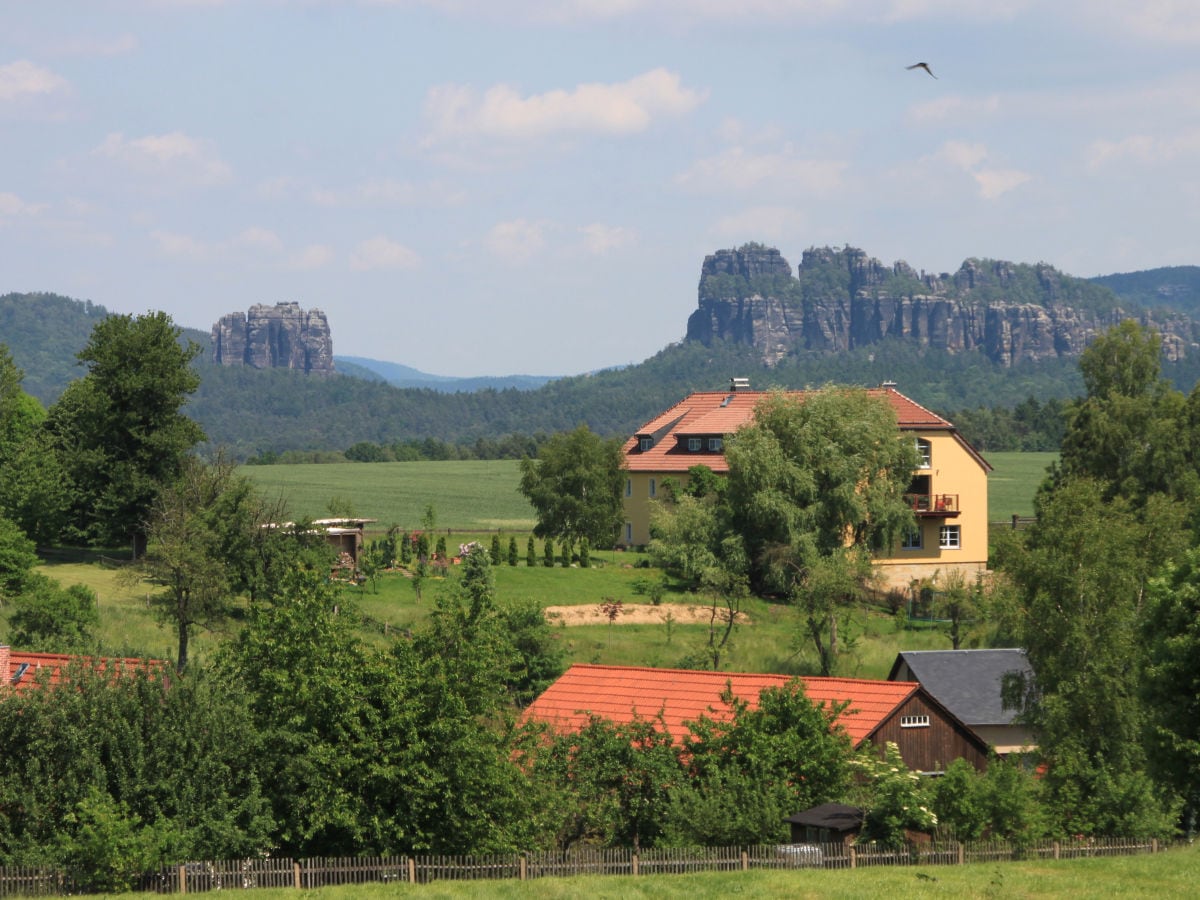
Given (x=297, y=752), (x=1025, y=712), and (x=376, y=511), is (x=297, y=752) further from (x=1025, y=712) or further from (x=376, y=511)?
(x=376, y=511)

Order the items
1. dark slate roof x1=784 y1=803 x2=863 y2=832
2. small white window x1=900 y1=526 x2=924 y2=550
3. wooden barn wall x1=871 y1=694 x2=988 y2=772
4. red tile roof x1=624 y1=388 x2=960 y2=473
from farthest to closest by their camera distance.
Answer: red tile roof x1=624 y1=388 x2=960 y2=473
small white window x1=900 y1=526 x2=924 y2=550
wooden barn wall x1=871 y1=694 x2=988 y2=772
dark slate roof x1=784 y1=803 x2=863 y2=832

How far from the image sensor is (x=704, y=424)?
84.8m

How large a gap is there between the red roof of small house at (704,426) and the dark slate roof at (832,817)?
47773 millimetres

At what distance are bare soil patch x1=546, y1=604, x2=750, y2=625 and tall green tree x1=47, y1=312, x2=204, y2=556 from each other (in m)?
20.8

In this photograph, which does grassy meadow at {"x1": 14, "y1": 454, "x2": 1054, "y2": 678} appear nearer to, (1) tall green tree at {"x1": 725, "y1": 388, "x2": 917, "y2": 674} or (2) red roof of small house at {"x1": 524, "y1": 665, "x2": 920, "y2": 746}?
(1) tall green tree at {"x1": 725, "y1": 388, "x2": 917, "y2": 674}

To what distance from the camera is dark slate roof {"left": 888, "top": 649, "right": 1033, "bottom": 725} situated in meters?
43.3

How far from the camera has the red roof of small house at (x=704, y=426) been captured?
7856 cm

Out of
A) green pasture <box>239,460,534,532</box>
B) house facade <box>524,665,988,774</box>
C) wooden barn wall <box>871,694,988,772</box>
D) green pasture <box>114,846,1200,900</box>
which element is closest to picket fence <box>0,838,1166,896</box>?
green pasture <box>114,846,1200,900</box>

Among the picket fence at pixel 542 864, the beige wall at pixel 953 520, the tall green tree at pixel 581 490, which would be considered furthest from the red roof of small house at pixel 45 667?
the tall green tree at pixel 581 490

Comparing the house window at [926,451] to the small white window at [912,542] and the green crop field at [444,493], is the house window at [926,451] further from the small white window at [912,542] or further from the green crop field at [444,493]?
the green crop field at [444,493]

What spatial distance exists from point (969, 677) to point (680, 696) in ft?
37.4

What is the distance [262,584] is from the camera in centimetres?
5334

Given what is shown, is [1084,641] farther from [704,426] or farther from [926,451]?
[704,426]

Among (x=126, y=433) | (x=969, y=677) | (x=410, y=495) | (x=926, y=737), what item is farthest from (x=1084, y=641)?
(x=410, y=495)
